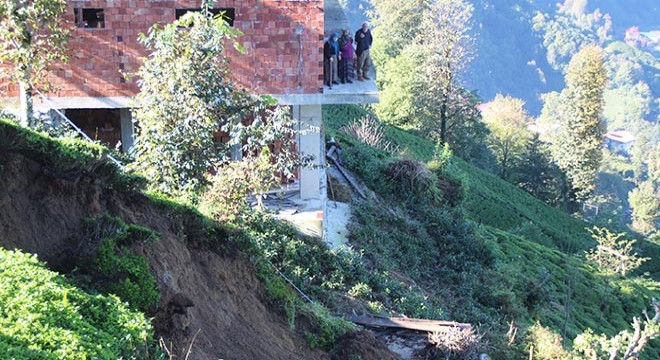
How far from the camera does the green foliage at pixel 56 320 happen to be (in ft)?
16.5

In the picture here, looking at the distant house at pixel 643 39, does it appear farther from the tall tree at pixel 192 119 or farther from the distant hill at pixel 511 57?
the tall tree at pixel 192 119

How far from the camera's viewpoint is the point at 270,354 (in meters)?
8.10

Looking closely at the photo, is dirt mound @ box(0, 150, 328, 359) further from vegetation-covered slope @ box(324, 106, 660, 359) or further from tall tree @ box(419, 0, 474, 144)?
tall tree @ box(419, 0, 474, 144)

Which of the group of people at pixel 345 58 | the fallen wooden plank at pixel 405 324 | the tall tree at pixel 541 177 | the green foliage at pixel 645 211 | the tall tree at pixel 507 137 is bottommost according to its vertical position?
the green foliage at pixel 645 211

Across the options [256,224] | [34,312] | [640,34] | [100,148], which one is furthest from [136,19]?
[640,34]

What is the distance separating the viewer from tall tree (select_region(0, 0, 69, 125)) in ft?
36.2

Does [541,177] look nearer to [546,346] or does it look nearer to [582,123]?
[582,123]

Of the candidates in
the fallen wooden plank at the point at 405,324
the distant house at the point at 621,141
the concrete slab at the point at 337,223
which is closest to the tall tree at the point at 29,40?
the concrete slab at the point at 337,223

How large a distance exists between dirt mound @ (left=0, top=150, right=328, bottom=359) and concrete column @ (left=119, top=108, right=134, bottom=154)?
612 centimetres

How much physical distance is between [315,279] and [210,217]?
9.65 feet

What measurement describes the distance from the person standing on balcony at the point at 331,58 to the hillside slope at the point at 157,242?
5533mm

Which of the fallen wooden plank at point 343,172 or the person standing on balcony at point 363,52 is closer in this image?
the person standing on balcony at point 363,52

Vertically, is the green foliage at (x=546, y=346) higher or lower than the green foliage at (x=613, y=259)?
higher

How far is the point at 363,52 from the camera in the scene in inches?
584
